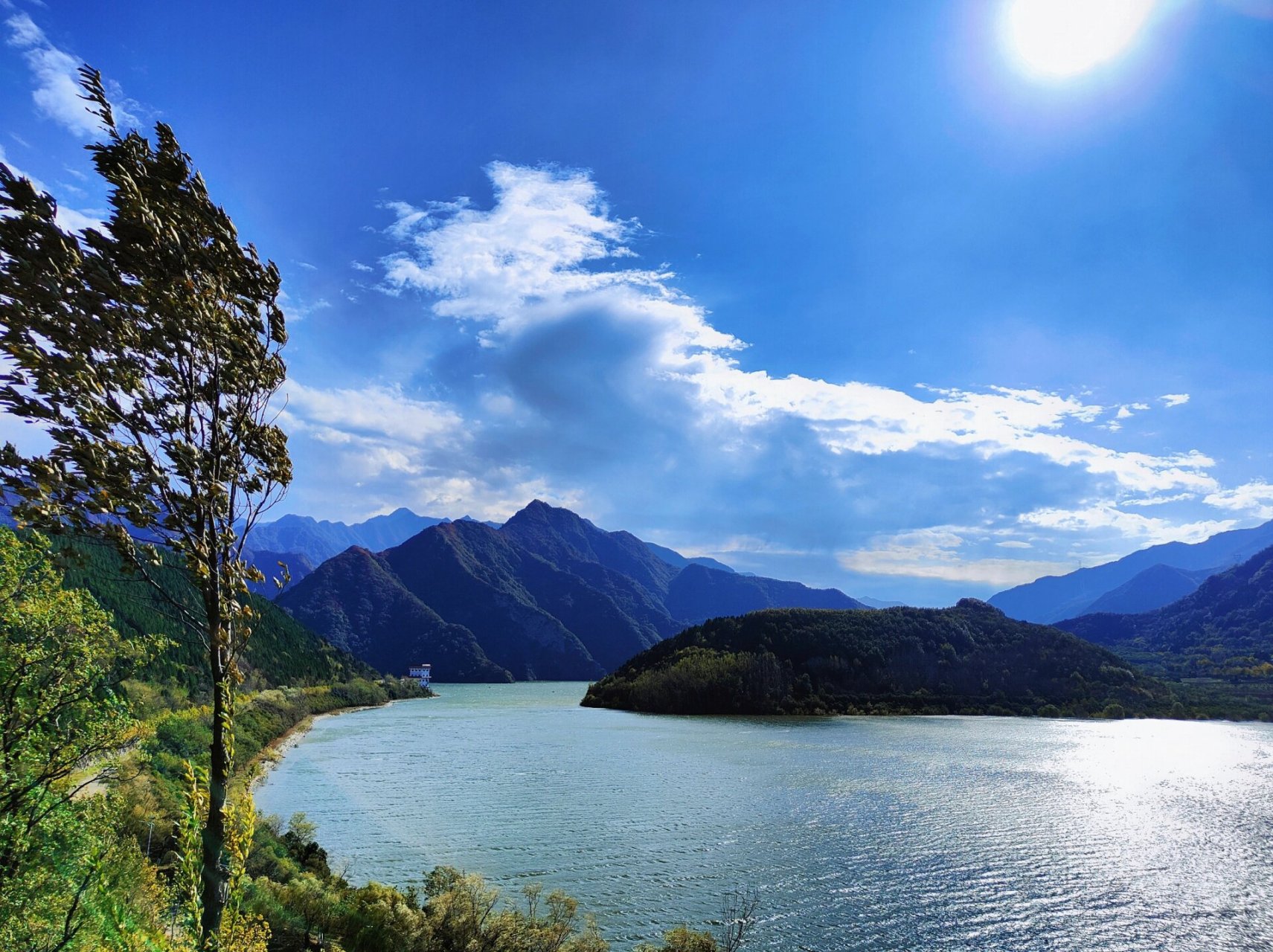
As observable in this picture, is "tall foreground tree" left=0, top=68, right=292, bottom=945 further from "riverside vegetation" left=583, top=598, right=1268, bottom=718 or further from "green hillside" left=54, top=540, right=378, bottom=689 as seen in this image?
"riverside vegetation" left=583, top=598, right=1268, bottom=718

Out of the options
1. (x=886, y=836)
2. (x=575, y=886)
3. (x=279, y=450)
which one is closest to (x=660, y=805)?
(x=886, y=836)

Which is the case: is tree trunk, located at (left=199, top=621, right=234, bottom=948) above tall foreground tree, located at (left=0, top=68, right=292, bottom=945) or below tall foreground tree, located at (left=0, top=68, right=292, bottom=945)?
below

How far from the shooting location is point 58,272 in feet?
18.8

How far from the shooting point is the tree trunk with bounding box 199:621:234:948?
6.18 m

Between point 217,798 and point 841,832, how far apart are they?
3600cm

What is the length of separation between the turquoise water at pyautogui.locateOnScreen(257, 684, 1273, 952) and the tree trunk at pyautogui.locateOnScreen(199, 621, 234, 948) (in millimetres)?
18457

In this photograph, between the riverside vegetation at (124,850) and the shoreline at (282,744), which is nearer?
the riverside vegetation at (124,850)

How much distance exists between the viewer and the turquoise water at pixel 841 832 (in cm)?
2409

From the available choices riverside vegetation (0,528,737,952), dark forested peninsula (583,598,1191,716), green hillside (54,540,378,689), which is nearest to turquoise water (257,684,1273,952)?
riverside vegetation (0,528,737,952)

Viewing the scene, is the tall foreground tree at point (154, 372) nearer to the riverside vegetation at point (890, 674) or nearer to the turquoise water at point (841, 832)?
the turquoise water at point (841, 832)

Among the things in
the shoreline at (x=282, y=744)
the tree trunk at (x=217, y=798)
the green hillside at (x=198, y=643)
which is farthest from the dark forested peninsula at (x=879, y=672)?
the tree trunk at (x=217, y=798)

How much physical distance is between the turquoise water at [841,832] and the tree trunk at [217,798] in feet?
60.6

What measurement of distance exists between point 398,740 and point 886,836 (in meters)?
55.9

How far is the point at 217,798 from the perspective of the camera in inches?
247
